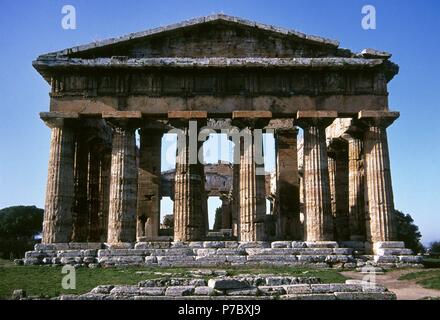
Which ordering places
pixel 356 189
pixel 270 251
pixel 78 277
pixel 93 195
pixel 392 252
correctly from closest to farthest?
pixel 78 277 → pixel 270 251 → pixel 392 252 → pixel 356 189 → pixel 93 195

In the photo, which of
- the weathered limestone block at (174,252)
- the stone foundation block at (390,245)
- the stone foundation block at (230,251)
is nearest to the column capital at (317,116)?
the stone foundation block at (390,245)

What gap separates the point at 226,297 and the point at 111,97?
13.1m

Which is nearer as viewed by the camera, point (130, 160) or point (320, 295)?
point (320, 295)

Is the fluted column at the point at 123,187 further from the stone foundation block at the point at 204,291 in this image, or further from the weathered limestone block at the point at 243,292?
the weathered limestone block at the point at 243,292

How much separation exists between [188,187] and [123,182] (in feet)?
9.43

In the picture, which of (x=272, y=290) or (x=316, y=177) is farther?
(x=316, y=177)

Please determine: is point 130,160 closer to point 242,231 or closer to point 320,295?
point 242,231

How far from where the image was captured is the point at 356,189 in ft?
77.6

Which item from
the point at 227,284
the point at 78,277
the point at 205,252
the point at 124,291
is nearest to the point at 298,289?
the point at 227,284

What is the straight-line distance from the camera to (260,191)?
20.5 metres

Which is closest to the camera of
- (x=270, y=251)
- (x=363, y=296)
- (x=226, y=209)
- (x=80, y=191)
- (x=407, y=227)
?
(x=363, y=296)

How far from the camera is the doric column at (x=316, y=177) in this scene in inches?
792

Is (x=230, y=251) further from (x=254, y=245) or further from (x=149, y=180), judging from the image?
(x=149, y=180)
